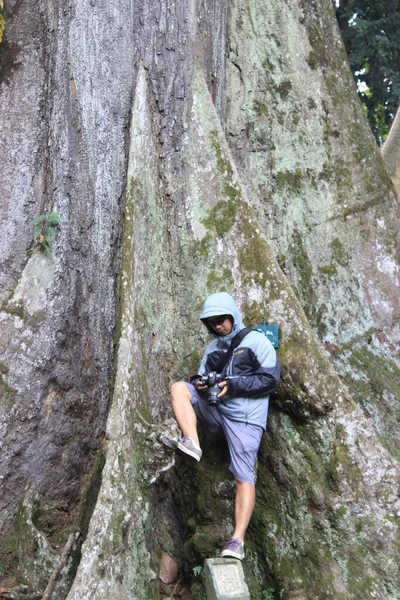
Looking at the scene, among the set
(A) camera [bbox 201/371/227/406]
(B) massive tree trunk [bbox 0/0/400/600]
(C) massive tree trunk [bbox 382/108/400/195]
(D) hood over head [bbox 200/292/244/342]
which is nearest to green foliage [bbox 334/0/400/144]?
(C) massive tree trunk [bbox 382/108/400/195]

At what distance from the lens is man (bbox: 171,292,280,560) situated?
4445 mm

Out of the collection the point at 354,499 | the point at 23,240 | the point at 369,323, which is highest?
the point at 23,240

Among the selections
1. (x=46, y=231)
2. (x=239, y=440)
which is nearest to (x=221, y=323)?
(x=239, y=440)

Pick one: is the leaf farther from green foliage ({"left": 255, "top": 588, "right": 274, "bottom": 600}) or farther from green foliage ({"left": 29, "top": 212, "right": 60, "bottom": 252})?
green foliage ({"left": 29, "top": 212, "right": 60, "bottom": 252})

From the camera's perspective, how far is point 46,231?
5234 millimetres

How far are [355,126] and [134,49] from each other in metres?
2.34

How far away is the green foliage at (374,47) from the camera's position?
11.7 m

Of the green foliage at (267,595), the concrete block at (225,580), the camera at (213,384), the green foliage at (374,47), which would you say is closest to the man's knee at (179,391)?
the camera at (213,384)

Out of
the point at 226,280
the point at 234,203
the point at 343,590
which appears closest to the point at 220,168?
the point at 234,203

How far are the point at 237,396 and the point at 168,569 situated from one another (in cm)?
122

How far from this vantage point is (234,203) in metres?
5.23

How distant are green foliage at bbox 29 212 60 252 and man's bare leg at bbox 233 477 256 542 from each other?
2.20 m

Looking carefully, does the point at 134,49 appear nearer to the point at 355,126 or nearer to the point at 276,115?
the point at 276,115

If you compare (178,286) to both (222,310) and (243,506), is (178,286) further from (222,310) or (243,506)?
(243,506)
